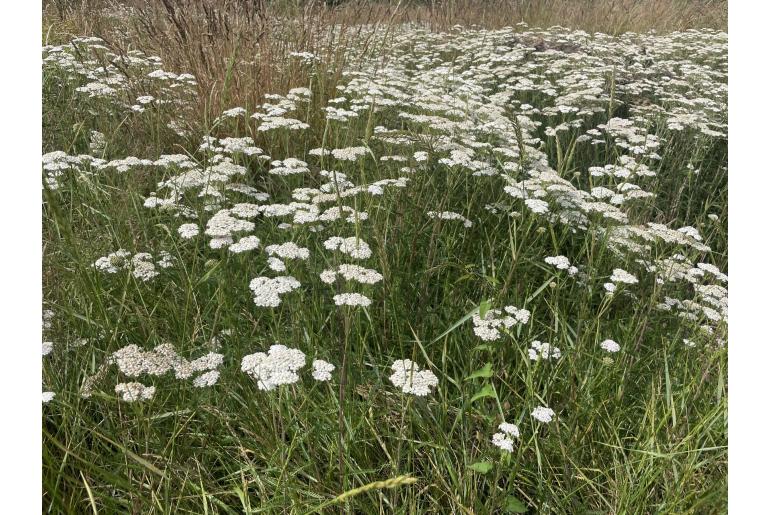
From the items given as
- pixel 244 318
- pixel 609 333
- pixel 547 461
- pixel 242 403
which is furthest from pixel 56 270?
pixel 609 333

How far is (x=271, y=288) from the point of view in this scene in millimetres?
1535

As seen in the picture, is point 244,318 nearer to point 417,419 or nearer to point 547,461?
point 417,419

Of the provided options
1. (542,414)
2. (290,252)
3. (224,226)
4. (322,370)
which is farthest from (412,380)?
(224,226)

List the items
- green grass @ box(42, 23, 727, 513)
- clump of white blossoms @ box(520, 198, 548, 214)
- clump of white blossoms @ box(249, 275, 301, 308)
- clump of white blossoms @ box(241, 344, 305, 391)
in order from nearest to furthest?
clump of white blossoms @ box(241, 344, 305, 391) → green grass @ box(42, 23, 727, 513) → clump of white blossoms @ box(249, 275, 301, 308) → clump of white blossoms @ box(520, 198, 548, 214)

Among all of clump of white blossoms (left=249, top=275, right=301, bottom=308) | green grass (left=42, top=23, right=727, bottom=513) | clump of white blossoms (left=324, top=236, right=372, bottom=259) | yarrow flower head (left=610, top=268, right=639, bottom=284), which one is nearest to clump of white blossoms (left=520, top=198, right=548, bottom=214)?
green grass (left=42, top=23, right=727, bottom=513)

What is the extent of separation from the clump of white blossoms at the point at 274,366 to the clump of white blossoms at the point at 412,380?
23cm

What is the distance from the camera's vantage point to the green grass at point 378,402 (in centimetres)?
136

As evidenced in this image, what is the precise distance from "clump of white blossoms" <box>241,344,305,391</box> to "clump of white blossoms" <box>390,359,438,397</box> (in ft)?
0.76

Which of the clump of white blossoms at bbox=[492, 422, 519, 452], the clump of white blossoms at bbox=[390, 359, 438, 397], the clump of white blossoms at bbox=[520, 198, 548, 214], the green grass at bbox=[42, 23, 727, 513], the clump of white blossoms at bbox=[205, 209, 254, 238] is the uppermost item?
the clump of white blossoms at bbox=[205, 209, 254, 238]

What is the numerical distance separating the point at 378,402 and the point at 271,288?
0.49m

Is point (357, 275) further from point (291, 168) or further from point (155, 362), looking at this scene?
point (291, 168)

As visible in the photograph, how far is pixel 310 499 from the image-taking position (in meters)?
1.37

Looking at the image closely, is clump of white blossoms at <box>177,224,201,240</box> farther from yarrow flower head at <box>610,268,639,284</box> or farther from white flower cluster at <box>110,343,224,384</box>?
yarrow flower head at <box>610,268,639,284</box>

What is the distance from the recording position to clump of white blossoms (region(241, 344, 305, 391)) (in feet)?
4.12
